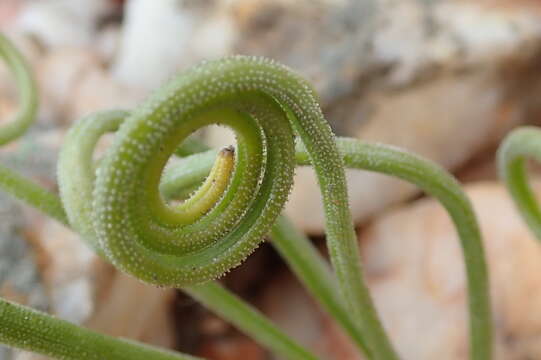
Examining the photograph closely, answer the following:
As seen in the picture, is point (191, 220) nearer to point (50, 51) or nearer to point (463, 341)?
point (463, 341)

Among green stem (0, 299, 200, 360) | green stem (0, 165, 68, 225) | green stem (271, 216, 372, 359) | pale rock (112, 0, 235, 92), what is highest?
pale rock (112, 0, 235, 92)

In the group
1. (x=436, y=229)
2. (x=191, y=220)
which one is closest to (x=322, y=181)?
(x=191, y=220)

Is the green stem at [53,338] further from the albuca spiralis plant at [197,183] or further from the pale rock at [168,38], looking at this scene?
the pale rock at [168,38]

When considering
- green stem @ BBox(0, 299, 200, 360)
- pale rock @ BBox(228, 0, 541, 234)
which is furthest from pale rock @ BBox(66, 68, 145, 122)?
green stem @ BBox(0, 299, 200, 360)

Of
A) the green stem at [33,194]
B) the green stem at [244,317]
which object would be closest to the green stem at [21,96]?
the green stem at [33,194]

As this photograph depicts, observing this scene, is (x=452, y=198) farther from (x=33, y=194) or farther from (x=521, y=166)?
(x=33, y=194)

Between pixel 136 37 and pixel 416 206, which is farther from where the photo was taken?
pixel 136 37

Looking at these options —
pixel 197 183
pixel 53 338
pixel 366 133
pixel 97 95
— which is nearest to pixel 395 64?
pixel 366 133

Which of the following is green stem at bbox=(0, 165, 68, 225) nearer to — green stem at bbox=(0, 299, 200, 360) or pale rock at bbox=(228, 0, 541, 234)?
green stem at bbox=(0, 299, 200, 360)
